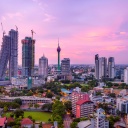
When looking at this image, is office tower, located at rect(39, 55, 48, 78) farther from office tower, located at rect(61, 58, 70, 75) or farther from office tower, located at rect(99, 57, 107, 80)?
office tower, located at rect(99, 57, 107, 80)

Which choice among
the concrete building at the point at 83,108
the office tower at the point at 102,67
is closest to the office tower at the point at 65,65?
the office tower at the point at 102,67

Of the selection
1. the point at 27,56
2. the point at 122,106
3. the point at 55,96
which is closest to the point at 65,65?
the point at 27,56

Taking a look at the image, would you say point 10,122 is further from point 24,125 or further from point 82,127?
point 82,127

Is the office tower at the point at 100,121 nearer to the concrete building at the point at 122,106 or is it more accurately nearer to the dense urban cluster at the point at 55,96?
the dense urban cluster at the point at 55,96

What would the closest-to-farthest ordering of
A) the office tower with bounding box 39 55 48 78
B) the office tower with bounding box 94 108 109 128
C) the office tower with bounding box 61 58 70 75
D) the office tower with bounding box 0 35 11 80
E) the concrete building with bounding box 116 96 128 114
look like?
the office tower with bounding box 94 108 109 128, the concrete building with bounding box 116 96 128 114, the office tower with bounding box 0 35 11 80, the office tower with bounding box 61 58 70 75, the office tower with bounding box 39 55 48 78

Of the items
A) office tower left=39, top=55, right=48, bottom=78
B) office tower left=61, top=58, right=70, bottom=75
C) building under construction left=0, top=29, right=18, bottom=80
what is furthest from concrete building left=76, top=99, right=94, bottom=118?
office tower left=39, top=55, right=48, bottom=78

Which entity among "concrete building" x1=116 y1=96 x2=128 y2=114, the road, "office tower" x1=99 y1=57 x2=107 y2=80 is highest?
"office tower" x1=99 y1=57 x2=107 y2=80

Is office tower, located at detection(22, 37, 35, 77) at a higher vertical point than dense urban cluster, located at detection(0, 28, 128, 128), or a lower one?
higher

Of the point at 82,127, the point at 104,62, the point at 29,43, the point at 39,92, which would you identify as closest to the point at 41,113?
the point at 82,127

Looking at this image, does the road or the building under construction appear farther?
the building under construction
